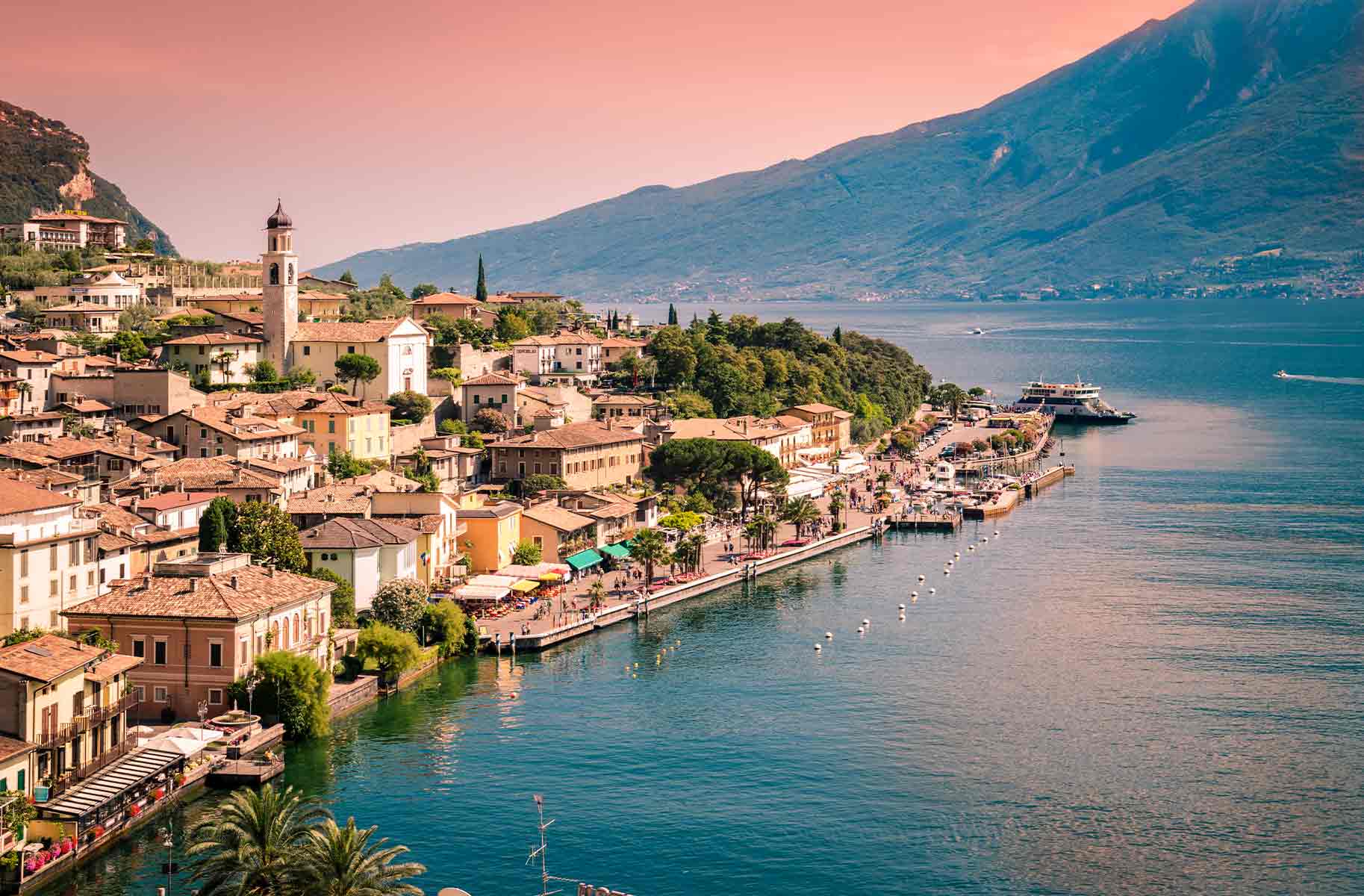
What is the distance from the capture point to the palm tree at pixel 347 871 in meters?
28.8

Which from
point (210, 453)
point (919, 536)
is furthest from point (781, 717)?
point (919, 536)

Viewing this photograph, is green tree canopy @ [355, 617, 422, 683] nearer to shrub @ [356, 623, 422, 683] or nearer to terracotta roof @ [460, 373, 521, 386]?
shrub @ [356, 623, 422, 683]

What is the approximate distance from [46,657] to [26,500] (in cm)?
1057

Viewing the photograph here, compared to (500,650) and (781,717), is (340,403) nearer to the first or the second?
(500,650)

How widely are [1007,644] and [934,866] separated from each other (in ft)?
72.7

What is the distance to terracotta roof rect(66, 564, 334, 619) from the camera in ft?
145

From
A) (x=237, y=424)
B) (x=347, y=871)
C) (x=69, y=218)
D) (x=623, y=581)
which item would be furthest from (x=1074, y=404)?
(x=347, y=871)

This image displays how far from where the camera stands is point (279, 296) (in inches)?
3371

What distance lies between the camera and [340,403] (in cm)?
7538

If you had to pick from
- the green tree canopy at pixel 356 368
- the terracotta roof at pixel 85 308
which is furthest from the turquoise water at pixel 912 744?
the terracotta roof at pixel 85 308

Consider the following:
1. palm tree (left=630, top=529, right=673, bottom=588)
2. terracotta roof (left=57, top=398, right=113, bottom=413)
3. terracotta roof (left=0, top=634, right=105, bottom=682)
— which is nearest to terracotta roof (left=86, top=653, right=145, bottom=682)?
terracotta roof (left=0, top=634, right=105, bottom=682)

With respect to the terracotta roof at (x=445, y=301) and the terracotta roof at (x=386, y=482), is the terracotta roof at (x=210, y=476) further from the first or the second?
the terracotta roof at (x=445, y=301)

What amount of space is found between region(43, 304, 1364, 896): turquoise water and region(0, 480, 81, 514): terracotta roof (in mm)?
11102

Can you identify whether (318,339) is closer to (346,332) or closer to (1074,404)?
(346,332)
